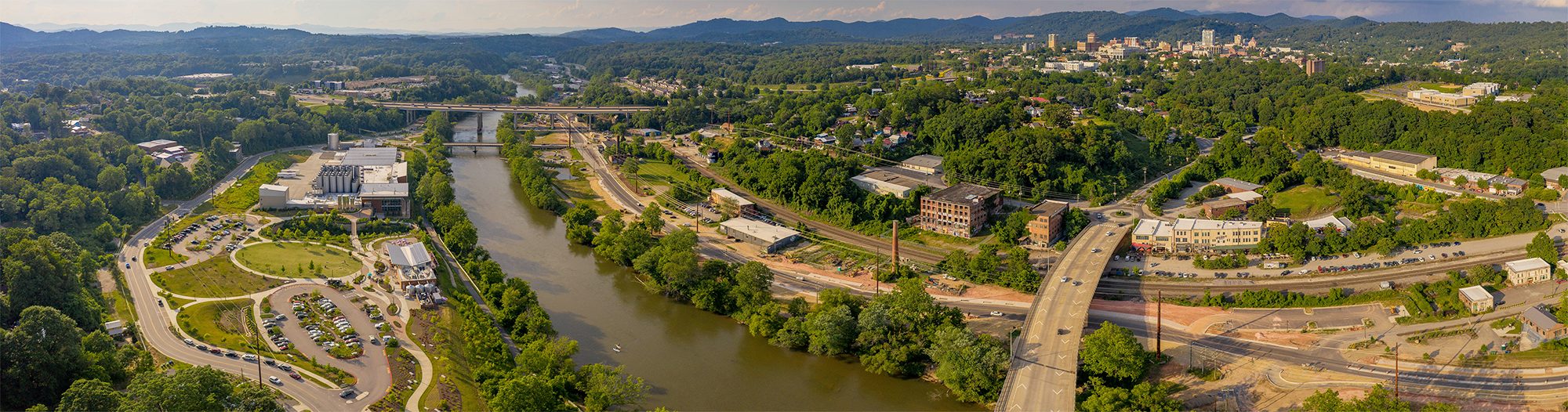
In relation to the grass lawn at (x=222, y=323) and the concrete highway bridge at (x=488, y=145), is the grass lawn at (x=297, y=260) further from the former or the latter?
the concrete highway bridge at (x=488, y=145)

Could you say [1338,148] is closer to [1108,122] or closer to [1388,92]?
[1108,122]

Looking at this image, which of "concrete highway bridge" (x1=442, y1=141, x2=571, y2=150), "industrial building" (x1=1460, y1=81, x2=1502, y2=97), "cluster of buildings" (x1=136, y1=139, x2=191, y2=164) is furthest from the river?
"industrial building" (x1=1460, y1=81, x2=1502, y2=97)

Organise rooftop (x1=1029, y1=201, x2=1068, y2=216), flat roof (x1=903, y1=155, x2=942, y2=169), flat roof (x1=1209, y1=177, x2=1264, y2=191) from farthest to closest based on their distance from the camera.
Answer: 1. flat roof (x1=903, y1=155, x2=942, y2=169)
2. flat roof (x1=1209, y1=177, x2=1264, y2=191)
3. rooftop (x1=1029, y1=201, x2=1068, y2=216)

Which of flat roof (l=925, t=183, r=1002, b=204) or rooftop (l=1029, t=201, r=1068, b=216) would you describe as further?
flat roof (l=925, t=183, r=1002, b=204)

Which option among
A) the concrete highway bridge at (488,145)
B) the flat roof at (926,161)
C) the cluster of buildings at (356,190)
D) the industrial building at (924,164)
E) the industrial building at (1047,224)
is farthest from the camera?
the concrete highway bridge at (488,145)

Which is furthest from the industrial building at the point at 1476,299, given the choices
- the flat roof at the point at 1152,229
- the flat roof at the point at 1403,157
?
the flat roof at the point at 1403,157

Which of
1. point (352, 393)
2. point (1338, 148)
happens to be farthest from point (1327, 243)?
point (352, 393)

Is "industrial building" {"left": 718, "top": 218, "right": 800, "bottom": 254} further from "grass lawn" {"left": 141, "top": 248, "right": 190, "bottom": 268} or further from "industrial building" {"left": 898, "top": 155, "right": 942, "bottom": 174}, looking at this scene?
"grass lawn" {"left": 141, "top": 248, "right": 190, "bottom": 268}
